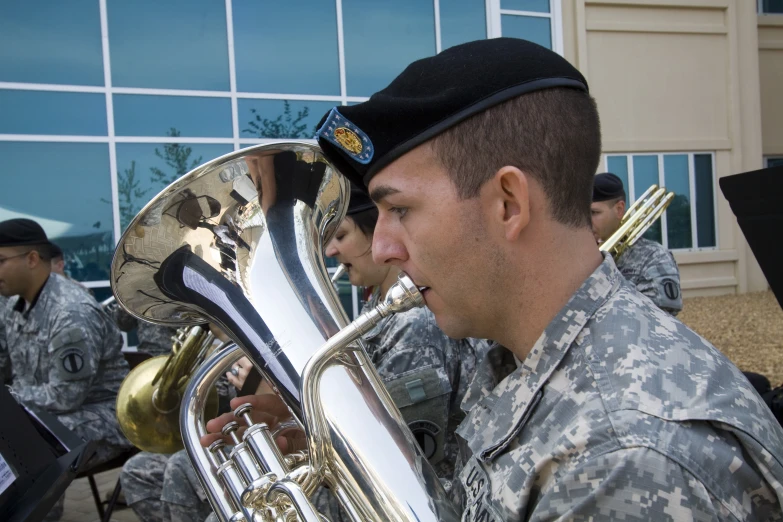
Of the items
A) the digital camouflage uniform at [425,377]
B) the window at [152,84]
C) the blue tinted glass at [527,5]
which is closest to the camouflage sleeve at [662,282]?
the digital camouflage uniform at [425,377]

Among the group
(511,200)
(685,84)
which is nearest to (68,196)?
(511,200)

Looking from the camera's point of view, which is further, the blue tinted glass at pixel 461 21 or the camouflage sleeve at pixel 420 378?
the blue tinted glass at pixel 461 21

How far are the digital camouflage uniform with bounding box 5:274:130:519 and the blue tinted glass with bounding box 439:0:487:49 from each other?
6436 millimetres

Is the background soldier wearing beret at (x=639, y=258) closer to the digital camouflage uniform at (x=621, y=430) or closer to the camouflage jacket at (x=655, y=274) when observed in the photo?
the camouflage jacket at (x=655, y=274)

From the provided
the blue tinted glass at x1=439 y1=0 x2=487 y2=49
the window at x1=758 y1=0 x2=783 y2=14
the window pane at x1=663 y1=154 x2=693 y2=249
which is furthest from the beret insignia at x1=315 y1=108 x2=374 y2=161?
the window at x1=758 y1=0 x2=783 y2=14

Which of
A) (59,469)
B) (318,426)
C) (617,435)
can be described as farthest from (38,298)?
(617,435)

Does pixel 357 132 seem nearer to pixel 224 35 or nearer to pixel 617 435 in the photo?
pixel 617 435

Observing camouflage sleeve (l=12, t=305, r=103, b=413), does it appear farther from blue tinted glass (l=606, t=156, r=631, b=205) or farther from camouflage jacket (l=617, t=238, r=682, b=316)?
blue tinted glass (l=606, t=156, r=631, b=205)

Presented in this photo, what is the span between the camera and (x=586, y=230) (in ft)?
3.88

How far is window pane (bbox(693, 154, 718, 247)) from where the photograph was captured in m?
10.9

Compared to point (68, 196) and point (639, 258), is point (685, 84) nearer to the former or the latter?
point (639, 258)

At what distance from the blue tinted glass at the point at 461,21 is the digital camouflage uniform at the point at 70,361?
21.1 ft

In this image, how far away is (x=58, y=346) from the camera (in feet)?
12.5

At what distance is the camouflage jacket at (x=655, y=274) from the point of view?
15.0ft
